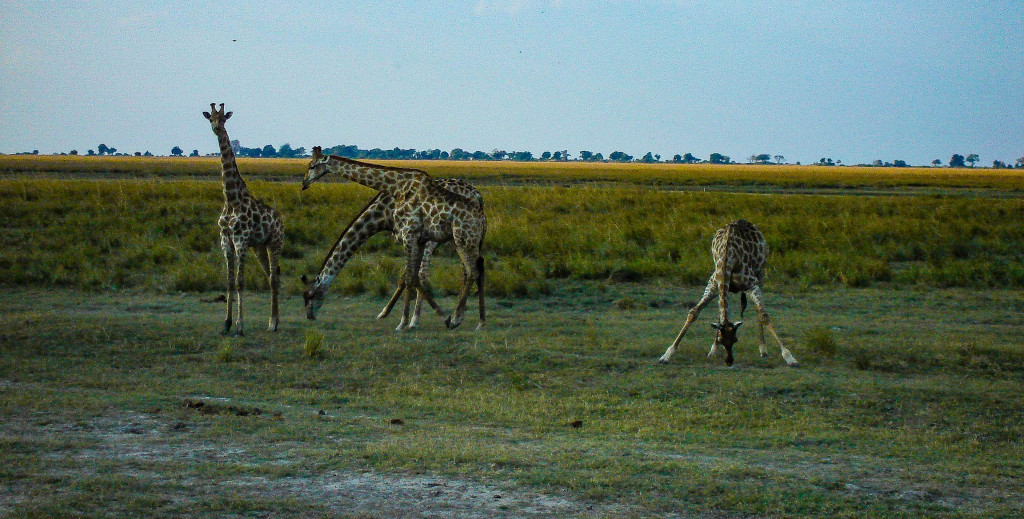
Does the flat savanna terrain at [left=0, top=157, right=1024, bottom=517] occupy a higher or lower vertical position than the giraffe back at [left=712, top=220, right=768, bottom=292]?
lower

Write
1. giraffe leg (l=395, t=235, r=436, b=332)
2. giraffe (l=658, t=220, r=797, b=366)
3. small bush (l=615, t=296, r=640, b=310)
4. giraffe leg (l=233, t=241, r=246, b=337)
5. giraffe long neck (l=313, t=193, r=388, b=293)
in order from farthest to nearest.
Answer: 1. small bush (l=615, t=296, r=640, b=310)
2. giraffe long neck (l=313, t=193, r=388, b=293)
3. giraffe leg (l=395, t=235, r=436, b=332)
4. giraffe leg (l=233, t=241, r=246, b=337)
5. giraffe (l=658, t=220, r=797, b=366)

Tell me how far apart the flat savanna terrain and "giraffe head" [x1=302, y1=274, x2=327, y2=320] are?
0.91 feet

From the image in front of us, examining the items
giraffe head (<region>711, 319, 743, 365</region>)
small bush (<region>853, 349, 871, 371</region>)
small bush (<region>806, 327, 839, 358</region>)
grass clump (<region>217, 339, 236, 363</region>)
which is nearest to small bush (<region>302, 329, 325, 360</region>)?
grass clump (<region>217, 339, 236, 363</region>)

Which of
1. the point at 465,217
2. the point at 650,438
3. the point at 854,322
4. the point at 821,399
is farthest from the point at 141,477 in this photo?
the point at 854,322

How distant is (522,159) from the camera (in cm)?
18650

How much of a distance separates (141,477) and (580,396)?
4.46 m

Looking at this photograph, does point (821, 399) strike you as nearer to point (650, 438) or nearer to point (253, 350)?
point (650, 438)

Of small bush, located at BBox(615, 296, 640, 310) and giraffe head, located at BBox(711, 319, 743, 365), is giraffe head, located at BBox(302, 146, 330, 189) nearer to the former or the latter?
small bush, located at BBox(615, 296, 640, 310)

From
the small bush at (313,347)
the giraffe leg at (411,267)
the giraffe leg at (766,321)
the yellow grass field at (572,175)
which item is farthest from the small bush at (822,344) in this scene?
the yellow grass field at (572,175)

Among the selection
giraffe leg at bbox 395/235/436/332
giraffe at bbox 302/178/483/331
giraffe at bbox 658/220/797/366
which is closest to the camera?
giraffe at bbox 658/220/797/366

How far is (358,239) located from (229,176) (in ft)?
6.63

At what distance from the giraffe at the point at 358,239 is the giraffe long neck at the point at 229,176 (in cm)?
153

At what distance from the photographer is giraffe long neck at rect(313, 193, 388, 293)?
542 inches

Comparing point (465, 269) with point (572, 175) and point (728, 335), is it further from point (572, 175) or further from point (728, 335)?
point (572, 175)
